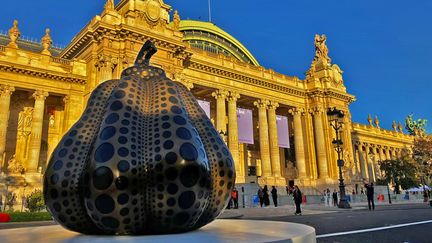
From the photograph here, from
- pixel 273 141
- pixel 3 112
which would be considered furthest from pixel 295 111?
pixel 3 112

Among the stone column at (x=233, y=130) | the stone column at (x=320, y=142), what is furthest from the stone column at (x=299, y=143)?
the stone column at (x=233, y=130)

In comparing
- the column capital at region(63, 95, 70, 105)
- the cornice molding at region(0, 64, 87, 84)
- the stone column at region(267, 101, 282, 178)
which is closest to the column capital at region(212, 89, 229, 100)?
the stone column at region(267, 101, 282, 178)

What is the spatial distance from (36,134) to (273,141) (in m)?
24.4

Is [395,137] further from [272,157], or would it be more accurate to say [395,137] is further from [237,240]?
[237,240]

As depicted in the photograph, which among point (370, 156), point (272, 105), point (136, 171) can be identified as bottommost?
point (136, 171)

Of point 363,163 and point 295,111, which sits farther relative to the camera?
point 363,163

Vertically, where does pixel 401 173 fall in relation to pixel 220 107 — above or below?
below

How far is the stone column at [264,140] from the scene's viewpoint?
1459 inches

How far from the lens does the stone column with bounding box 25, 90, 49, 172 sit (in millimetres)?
25656

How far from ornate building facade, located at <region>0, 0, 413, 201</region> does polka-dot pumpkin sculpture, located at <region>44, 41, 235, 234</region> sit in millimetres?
23038

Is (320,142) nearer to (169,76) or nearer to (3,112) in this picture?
(169,76)

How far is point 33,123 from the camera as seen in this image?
1050 inches

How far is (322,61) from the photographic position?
1837 inches

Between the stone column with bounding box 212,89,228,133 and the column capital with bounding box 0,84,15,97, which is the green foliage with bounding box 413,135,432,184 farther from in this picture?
the column capital with bounding box 0,84,15,97
